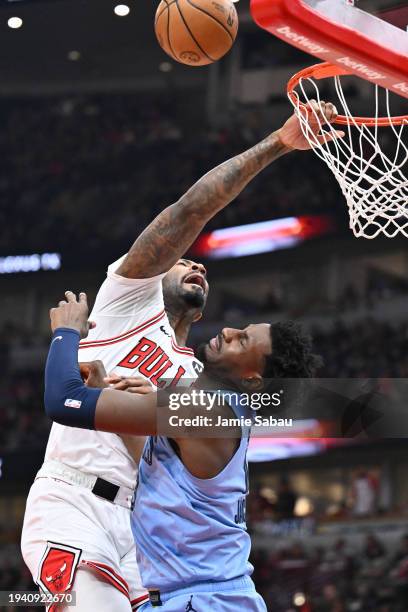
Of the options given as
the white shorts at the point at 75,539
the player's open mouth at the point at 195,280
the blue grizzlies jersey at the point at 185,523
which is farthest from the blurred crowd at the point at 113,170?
the blue grizzlies jersey at the point at 185,523

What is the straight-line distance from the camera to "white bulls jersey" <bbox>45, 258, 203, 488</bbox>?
412 centimetres

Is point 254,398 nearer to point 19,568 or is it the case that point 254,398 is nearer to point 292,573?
point 292,573

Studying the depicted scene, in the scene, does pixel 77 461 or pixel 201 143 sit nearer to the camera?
pixel 77 461

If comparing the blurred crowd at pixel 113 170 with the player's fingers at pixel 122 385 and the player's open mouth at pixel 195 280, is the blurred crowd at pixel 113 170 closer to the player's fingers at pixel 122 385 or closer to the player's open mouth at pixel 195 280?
the player's open mouth at pixel 195 280

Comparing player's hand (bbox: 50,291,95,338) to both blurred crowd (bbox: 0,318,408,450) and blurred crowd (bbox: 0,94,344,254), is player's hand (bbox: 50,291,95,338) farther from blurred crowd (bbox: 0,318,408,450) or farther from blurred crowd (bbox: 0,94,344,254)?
blurred crowd (bbox: 0,94,344,254)

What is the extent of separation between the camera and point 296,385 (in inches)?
141

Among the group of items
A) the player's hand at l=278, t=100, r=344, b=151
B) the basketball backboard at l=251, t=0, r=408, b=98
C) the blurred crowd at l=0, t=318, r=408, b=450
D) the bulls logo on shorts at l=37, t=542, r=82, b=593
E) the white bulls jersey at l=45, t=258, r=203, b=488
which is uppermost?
the basketball backboard at l=251, t=0, r=408, b=98

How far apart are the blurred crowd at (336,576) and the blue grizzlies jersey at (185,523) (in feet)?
28.7

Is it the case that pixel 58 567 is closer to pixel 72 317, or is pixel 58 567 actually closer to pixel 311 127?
pixel 72 317

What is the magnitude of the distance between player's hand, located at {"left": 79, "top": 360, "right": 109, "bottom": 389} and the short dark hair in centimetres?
64

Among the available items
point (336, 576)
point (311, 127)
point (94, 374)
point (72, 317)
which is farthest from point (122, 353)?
point (336, 576)

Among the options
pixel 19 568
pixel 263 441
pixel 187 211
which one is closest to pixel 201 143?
pixel 263 441

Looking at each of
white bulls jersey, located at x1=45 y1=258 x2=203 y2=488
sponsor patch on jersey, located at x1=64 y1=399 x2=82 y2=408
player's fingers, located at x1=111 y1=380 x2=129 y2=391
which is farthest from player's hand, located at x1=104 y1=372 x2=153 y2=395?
white bulls jersey, located at x1=45 y1=258 x2=203 y2=488

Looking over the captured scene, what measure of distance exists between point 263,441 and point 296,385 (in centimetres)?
1326
